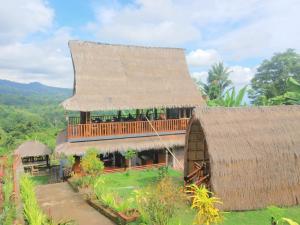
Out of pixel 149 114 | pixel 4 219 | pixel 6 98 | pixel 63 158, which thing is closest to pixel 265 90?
pixel 149 114

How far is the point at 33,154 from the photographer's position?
1752 centimetres

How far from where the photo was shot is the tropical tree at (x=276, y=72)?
37.2 metres

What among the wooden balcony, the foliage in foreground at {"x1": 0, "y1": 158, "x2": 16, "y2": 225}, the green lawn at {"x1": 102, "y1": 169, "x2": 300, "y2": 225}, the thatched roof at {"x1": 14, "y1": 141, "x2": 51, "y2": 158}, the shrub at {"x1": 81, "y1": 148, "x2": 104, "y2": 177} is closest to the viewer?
the foliage in foreground at {"x1": 0, "y1": 158, "x2": 16, "y2": 225}

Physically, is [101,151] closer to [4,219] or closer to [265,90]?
[4,219]

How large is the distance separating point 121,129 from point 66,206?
658 cm

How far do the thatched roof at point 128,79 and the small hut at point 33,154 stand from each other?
12.7ft

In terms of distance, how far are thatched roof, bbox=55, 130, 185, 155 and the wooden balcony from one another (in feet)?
0.73

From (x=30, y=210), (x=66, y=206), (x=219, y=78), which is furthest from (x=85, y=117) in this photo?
(x=219, y=78)

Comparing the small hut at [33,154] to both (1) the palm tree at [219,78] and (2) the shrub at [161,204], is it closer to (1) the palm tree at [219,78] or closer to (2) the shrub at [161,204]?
(2) the shrub at [161,204]

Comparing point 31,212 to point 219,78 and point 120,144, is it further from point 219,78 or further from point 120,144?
point 219,78

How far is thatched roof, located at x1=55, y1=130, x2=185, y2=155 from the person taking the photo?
15484mm

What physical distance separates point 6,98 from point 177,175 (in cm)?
12774

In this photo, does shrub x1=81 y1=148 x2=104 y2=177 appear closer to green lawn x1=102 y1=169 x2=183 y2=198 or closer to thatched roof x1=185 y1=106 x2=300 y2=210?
green lawn x1=102 y1=169 x2=183 y2=198

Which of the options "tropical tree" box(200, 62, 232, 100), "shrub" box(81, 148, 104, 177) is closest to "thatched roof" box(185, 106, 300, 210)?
"shrub" box(81, 148, 104, 177)
